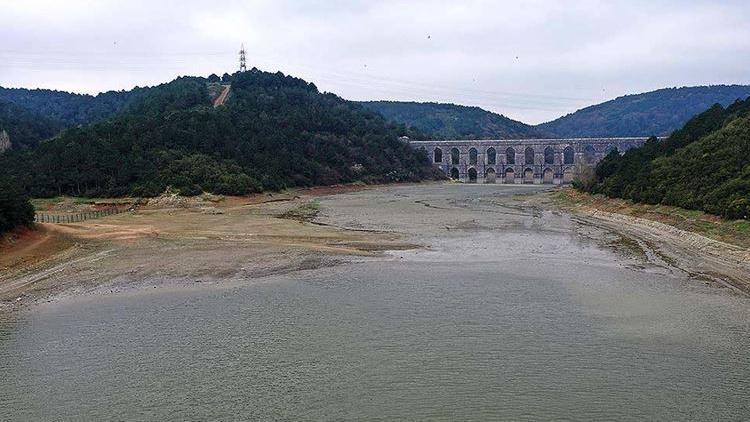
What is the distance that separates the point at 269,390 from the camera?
14.3 m

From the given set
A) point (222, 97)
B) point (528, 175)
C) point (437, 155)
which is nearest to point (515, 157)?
point (528, 175)

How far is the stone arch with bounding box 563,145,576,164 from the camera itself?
16150 centimetres

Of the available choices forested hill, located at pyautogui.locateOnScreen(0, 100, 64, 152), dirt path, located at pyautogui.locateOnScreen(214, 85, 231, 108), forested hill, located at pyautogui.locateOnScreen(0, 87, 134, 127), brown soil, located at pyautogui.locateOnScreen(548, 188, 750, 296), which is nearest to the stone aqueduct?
dirt path, located at pyautogui.locateOnScreen(214, 85, 231, 108)

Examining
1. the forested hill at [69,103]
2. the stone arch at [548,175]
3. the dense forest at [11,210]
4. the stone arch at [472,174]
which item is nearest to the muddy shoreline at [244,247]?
the dense forest at [11,210]

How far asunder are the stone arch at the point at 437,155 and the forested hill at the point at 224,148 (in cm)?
1528

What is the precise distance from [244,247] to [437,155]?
137855 millimetres

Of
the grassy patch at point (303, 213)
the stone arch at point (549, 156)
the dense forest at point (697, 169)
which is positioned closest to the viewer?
the dense forest at point (697, 169)

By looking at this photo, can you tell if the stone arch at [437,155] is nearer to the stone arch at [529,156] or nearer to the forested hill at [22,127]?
the stone arch at [529,156]

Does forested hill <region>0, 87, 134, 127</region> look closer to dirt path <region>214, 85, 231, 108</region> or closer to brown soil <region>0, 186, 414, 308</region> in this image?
dirt path <region>214, 85, 231, 108</region>

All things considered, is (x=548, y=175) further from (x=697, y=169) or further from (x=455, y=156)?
(x=697, y=169)

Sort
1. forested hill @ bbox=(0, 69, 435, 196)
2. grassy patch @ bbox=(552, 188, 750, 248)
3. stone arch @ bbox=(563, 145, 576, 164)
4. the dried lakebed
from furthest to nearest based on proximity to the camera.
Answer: stone arch @ bbox=(563, 145, 576, 164) → forested hill @ bbox=(0, 69, 435, 196) → grassy patch @ bbox=(552, 188, 750, 248) → the dried lakebed

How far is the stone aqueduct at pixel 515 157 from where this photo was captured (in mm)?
156625

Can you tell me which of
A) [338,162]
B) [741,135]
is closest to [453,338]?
[741,135]

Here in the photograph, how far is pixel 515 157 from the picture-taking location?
16638 centimetres
